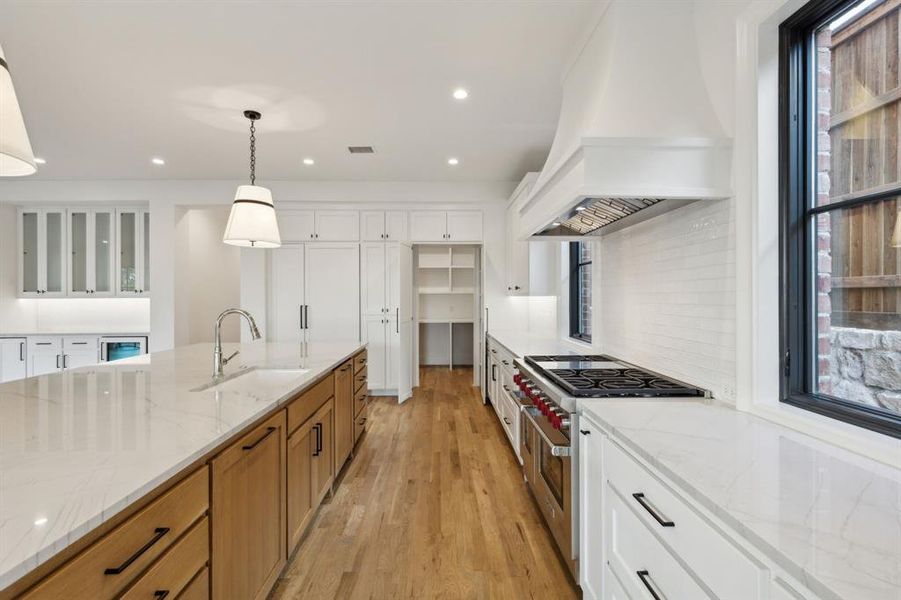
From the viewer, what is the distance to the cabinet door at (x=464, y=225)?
5371 millimetres

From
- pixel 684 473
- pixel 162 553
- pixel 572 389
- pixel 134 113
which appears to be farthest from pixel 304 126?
pixel 684 473

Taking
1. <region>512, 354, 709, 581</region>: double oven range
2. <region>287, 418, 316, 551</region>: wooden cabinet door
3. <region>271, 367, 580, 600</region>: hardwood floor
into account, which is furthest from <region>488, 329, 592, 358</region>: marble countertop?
<region>287, 418, 316, 551</region>: wooden cabinet door

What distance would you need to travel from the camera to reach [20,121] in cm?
112

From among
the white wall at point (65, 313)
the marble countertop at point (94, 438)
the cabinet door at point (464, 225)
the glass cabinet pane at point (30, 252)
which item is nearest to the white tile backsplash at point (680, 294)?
the marble countertop at point (94, 438)

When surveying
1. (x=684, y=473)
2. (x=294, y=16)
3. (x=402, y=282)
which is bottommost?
(x=684, y=473)

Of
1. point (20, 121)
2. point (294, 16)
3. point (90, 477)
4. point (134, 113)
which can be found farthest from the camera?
point (134, 113)

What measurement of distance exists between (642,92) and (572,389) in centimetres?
129

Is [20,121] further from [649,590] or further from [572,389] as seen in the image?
[649,590]

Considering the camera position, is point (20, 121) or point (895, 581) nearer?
point (895, 581)

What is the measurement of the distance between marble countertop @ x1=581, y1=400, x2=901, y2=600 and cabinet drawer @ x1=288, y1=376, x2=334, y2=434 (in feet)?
4.38

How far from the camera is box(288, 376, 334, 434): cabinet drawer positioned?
193cm

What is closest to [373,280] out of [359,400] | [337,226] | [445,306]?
[337,226]

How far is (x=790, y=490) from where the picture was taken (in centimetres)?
92

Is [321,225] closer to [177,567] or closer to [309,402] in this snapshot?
[309,402]
